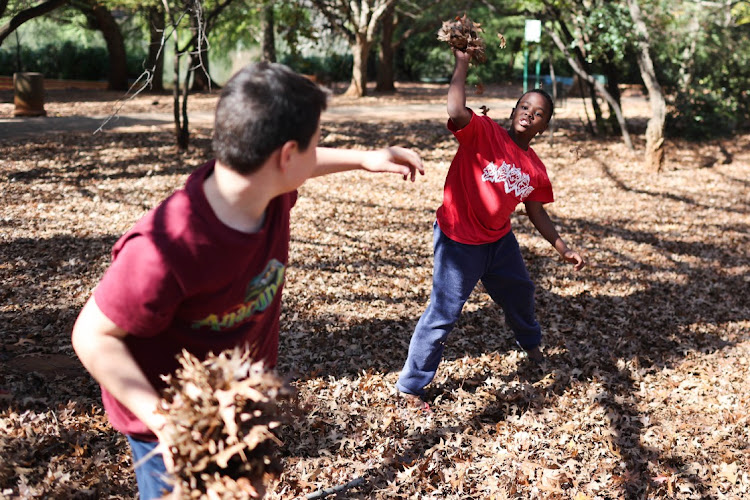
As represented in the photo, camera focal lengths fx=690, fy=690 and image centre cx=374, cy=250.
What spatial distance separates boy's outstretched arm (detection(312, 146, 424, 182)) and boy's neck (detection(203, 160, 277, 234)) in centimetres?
52

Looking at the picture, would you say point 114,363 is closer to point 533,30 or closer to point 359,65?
point 533,30

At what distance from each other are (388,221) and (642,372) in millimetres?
4334

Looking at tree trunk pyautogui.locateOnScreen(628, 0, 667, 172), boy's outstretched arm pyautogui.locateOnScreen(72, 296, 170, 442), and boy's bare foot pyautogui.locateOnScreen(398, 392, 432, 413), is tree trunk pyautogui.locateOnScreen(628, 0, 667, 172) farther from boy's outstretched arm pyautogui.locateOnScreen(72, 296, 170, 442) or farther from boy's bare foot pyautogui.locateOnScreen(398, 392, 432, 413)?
boy's outstretched arm pyautogui.locateOnScreen(72, 296, 170, 442)

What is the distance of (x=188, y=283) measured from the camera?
1550 mm

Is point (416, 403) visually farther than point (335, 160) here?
Yes

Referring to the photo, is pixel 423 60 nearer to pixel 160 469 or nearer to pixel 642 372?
pixel 642 372

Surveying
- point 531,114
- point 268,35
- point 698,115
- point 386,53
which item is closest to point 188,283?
point 531,114

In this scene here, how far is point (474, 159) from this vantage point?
141 inches

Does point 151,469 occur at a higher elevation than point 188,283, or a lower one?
lower

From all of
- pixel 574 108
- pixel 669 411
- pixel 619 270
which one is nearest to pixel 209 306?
pixel 669 411

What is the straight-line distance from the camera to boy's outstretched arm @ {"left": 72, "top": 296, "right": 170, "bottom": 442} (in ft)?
5.04

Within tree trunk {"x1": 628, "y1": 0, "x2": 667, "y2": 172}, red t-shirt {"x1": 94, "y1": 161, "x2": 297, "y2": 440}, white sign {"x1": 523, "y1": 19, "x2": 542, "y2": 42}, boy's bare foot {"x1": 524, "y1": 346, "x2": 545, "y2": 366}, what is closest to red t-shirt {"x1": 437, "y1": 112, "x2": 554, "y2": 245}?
boy's bare foot {"x1": 524, "y1": 346, "x2": 545, "y2": 366}

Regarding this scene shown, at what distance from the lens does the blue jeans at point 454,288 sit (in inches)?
146

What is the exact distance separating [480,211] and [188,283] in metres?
2.29
